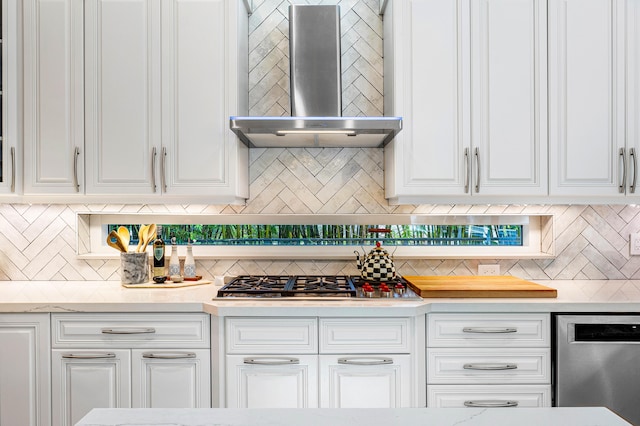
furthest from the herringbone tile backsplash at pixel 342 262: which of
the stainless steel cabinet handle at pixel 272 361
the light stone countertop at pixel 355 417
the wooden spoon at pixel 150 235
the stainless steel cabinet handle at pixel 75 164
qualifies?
the light stone countertop at pixel 355 417

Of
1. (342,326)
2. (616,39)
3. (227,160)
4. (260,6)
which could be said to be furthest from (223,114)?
(616,39)

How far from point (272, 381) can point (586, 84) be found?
6.65ft

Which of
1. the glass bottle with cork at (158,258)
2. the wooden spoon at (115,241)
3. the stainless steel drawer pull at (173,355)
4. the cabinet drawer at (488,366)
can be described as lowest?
the cabinet drawer at (488,366)

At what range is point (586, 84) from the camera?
2264mm

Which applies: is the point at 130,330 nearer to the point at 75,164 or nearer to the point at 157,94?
the point at 75,164

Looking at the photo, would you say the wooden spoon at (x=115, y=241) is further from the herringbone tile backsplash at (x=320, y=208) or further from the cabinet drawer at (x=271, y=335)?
the cabinet drawer at (x=271, y=335)

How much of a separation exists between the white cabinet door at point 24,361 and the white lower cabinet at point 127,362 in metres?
0.04

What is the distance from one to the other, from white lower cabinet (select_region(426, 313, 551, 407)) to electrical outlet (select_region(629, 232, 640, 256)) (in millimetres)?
1007

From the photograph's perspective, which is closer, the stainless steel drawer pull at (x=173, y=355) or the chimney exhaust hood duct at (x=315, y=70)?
the stainless steel drawer pull at (x=173, y=355)

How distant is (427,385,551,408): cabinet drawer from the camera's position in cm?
202

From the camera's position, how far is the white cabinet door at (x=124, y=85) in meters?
2.27

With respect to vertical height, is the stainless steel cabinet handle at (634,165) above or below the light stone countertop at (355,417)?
above

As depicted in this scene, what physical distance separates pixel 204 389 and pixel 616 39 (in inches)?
99.4

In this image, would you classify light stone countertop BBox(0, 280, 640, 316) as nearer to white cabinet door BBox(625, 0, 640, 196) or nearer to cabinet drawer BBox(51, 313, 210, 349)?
cabinet drawer BBox(51, 313, 210, 349)
